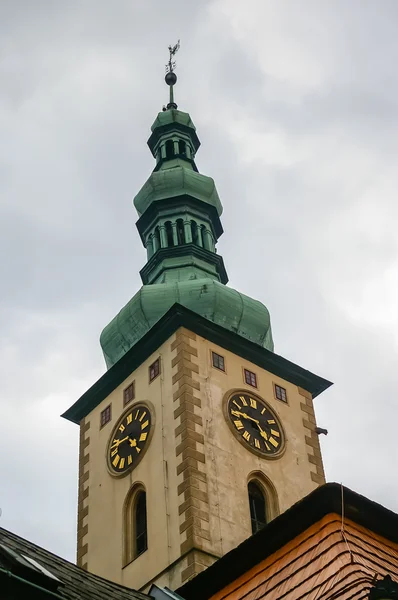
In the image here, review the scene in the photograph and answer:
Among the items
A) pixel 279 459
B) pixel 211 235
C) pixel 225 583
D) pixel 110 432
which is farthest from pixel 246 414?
pixel 225 583

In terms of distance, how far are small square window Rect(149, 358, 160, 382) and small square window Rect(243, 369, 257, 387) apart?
8.46 ft

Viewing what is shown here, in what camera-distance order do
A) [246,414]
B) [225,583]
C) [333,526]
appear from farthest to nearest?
[246,414] → [225,583] → [333,526]

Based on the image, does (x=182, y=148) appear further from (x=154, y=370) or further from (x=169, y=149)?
(x=154, y=370)

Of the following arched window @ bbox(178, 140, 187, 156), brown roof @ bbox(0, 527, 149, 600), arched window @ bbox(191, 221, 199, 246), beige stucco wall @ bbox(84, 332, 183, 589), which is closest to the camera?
brown roof @ bbox(0, 527, 149, 600)

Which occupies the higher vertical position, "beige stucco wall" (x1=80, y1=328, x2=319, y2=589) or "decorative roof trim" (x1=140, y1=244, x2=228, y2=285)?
"decorative roof trim" (x1=140, y1=244, x2=228, y2=285)

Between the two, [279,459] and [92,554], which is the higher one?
[279,459]

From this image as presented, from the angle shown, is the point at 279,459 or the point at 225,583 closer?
the point at 225,583

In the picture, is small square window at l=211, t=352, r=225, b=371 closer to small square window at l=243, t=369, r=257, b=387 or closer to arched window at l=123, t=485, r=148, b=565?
small square window at l=243, t=369, r=257, b=387

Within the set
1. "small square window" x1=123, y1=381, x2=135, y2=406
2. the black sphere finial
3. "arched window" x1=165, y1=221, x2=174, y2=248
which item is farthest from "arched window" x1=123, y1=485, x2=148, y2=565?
the black sphere finial

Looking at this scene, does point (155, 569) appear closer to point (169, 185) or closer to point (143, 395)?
point (143, 395)

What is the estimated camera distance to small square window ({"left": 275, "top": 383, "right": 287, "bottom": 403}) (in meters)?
32.7

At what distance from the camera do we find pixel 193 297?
33.4 m

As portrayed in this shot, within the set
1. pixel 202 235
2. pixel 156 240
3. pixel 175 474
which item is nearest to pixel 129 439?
pixel 175 474

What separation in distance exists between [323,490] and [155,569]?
13.3 m
